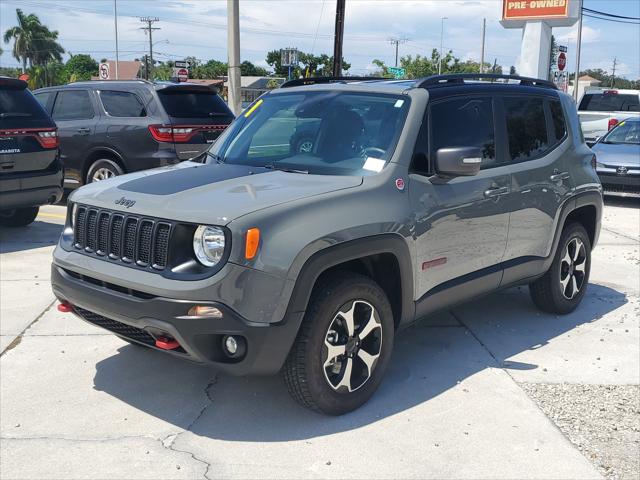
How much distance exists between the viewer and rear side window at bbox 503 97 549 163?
17.4ft

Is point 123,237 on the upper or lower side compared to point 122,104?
lower

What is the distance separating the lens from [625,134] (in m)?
14.1

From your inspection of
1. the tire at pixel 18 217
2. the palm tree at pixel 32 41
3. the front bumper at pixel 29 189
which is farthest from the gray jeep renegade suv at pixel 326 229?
the palm tree at pixel 32 41

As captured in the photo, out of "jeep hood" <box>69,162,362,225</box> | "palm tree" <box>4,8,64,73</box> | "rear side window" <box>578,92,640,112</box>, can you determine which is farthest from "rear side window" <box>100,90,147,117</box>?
"palm tree" <box>4,8,64,73</box>

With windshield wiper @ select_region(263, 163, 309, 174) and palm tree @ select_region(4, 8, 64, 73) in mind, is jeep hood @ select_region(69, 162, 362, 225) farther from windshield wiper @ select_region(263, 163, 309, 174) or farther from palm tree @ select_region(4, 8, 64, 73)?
palm tree @ select_region(4, 8, 64, 73)

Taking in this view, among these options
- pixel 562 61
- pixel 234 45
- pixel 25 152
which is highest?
pixel 562 61

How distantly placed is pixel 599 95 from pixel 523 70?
503cm

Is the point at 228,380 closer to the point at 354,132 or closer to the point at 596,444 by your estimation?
the point at 354,132

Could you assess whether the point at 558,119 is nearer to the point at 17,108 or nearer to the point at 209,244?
the point at 209,244

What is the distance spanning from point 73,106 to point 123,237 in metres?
7.73

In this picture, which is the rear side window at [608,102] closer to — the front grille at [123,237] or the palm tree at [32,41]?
the front grille at [123,237]

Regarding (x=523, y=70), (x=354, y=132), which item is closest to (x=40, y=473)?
(x=354, y=132)

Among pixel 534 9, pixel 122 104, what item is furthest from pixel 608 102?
pixel 122 104

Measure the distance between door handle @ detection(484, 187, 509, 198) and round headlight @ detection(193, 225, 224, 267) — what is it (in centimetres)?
210
